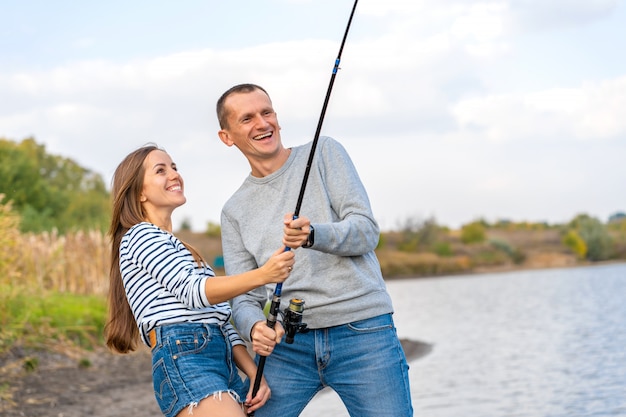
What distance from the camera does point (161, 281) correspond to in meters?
3.01

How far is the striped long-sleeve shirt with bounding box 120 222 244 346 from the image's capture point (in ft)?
9.73

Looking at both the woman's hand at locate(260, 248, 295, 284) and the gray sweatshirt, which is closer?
the woman's hand at locate(260, 248, 295, 284)

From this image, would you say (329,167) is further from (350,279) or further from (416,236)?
(416,236)

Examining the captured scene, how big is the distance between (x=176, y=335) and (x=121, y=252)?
1.24ft

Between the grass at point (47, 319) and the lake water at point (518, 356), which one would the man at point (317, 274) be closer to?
the lake water at point (518, 356)

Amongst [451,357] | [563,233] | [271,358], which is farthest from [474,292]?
[271,358]


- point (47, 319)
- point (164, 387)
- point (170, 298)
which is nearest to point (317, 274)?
point (170, 298)

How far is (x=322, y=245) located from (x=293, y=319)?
12.3 inches

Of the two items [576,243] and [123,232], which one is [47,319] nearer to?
[123,232]

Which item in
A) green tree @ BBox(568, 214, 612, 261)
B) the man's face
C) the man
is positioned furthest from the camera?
green tree @ BBox(568, 214, 612, 261)

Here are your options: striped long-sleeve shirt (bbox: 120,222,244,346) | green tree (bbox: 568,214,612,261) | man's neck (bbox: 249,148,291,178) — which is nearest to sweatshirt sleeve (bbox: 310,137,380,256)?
man's neck (bbox: 249,148,291,178)

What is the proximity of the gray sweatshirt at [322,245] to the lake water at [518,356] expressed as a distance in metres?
5.11

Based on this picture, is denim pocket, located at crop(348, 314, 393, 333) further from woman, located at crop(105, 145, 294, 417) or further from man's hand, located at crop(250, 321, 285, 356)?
woman, located at crop(105, 145, 294, 417)

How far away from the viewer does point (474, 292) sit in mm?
28328
